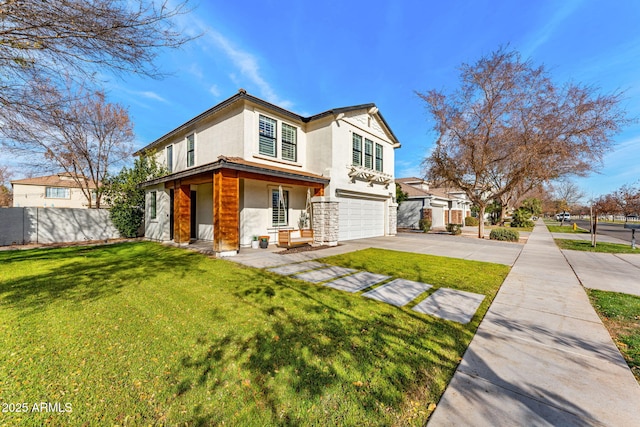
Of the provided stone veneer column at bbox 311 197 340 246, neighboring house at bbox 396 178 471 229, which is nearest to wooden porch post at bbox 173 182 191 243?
stone veneer column at bbox 311 197 340 246

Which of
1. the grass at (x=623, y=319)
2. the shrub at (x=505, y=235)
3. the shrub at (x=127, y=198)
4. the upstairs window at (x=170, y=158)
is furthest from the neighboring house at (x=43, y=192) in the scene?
the shrub at (x=505, y=235)

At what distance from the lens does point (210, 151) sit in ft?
41.4

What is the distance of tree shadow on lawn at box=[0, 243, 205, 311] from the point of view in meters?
4.79

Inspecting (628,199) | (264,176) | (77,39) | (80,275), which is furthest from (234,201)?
(628,199)

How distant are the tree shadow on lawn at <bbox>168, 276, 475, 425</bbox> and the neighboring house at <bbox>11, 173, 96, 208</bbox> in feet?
115

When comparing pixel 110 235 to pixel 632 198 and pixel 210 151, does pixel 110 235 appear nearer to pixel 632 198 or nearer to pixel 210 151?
pixel 210 151

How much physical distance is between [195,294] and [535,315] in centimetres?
647

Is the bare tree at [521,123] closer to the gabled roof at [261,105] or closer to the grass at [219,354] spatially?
the gabled roof at [261,105]

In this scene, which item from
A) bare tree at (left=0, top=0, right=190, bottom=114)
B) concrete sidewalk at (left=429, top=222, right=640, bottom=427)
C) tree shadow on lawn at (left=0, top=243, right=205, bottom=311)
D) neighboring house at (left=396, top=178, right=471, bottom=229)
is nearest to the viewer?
concrete sidewalk at (left=429, top=222, right=640, bottom=427)

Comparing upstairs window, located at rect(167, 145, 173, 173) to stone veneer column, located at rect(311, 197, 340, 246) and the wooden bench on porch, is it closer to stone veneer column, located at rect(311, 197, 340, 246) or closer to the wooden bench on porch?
the wooden bench on porch

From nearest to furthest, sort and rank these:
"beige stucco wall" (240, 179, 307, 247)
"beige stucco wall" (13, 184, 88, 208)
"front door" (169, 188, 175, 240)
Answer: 1. "beige stucco wall" (240, 179, 307, 247)
2. "front door" (169, 188, 175, 240)
3. "beige stucco wall" (13, 184, 88, 208)

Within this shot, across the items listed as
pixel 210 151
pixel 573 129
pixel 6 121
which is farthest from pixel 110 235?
pixel 573 129

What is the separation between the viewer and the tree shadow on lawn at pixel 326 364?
2.17 metres

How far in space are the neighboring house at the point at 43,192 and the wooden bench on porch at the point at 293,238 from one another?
29277 millimetres
